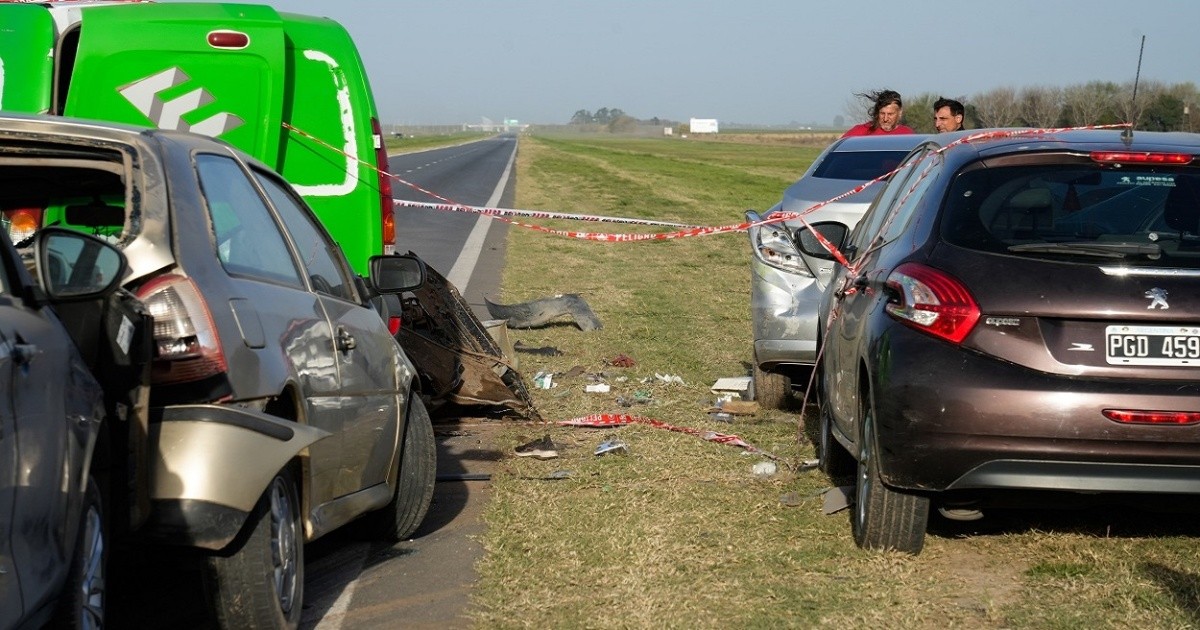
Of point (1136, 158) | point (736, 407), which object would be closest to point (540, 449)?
point (736, 407)

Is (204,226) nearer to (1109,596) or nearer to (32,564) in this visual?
(32,564)

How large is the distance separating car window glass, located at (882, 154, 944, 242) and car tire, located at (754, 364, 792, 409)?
236cm

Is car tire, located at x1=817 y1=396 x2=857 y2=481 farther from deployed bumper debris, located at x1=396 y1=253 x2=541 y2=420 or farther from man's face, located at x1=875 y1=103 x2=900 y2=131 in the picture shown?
man's face, located at x1=875 y1=103 x2=900 y2=131

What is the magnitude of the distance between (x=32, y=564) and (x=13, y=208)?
2734mm

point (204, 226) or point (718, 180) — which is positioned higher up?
point (204, 226)

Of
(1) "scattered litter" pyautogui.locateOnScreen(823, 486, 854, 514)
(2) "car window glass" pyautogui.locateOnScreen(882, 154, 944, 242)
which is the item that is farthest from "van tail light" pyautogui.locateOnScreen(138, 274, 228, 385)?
(1) "scattered litter" pyautogui.locateOnScreen(823, 486, 854, 514)

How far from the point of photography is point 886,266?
607cm

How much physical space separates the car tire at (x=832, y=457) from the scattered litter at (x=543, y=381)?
9.98 ft

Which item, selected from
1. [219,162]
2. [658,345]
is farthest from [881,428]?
[658,345]

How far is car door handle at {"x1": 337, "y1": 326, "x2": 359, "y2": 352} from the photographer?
553 centimetres

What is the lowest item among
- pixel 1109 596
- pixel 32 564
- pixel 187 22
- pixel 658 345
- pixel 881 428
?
pixel 658 345

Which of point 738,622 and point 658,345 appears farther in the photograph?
point 658,345

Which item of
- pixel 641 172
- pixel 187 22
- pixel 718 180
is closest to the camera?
pixel 187 22

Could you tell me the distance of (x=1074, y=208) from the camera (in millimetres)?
5934
